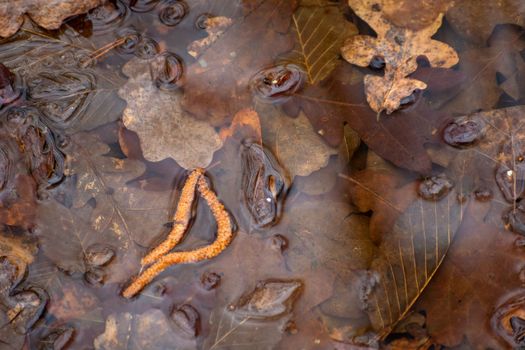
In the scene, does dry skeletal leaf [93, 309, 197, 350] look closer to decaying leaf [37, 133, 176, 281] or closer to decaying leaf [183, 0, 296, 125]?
decaying leaf [37, 133, 176, 281]

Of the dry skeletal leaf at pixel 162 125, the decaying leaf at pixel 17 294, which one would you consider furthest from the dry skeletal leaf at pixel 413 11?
the decaying leaf at pixel 17 294

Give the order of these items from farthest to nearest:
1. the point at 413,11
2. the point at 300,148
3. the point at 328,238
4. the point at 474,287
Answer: the point at 413,11 < the point at 300,148 < the point at 328,238 < the point at 474,287

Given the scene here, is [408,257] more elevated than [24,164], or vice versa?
[24,164]

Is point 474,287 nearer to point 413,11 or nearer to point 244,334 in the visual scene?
point 244,334

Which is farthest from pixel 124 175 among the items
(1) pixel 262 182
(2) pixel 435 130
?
(2) pixel 435 130

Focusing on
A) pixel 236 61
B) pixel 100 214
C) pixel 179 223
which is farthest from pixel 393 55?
pixel 100 214

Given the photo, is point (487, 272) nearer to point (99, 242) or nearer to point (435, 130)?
point (435, 130)
